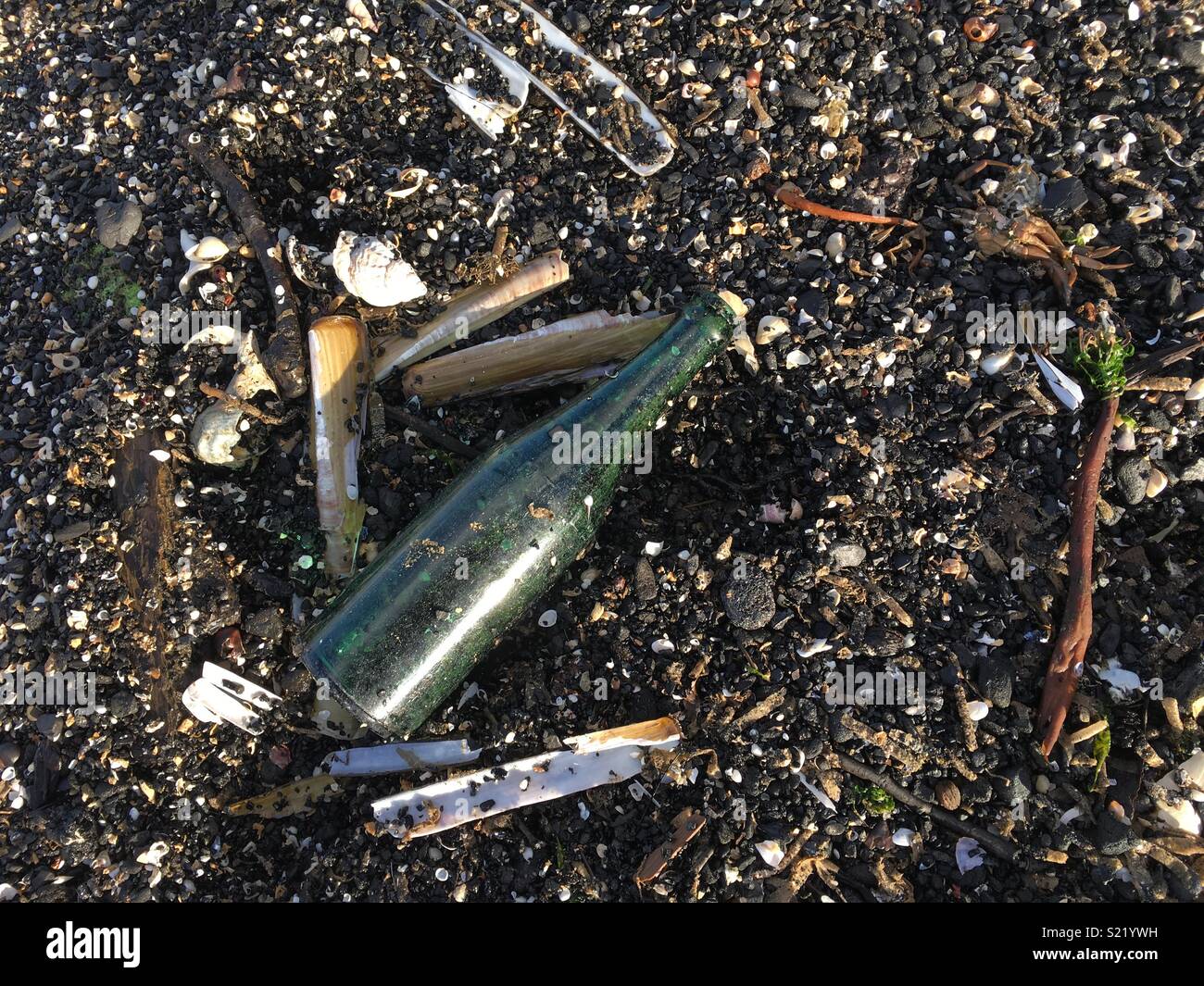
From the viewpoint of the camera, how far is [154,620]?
7.71 feet

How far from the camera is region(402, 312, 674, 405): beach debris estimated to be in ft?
8.14

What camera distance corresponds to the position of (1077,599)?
7.02 feet

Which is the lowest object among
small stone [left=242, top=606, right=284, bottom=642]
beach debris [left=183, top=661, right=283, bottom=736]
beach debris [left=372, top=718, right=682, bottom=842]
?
beach debris [left=372, top=718, right=682, bottom=842]

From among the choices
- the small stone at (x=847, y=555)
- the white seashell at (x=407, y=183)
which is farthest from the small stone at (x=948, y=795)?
the white seashell at (x=407, y=183)

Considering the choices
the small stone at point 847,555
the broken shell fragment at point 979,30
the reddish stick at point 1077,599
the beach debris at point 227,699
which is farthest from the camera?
the broken shell fragment at point 979,30

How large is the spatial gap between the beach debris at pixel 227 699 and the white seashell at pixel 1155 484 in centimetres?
270

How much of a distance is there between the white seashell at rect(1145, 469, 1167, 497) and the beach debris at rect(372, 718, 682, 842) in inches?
61.4

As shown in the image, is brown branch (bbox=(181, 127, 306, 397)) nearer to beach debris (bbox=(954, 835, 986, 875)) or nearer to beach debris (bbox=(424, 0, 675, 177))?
beach debris (bbox=(424, 0, 675, 177))

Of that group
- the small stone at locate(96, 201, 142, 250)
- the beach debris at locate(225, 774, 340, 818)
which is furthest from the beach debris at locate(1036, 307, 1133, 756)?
the small stone at locate(96, 201, 142, 250)

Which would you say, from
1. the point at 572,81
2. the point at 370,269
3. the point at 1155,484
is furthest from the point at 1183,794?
the point at 572,81

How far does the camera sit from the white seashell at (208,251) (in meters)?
2.49

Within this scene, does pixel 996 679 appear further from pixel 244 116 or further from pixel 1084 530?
pixel 244 116

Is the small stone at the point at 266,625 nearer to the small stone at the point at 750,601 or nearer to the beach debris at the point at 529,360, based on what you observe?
the beach debris at the point at 529,360
